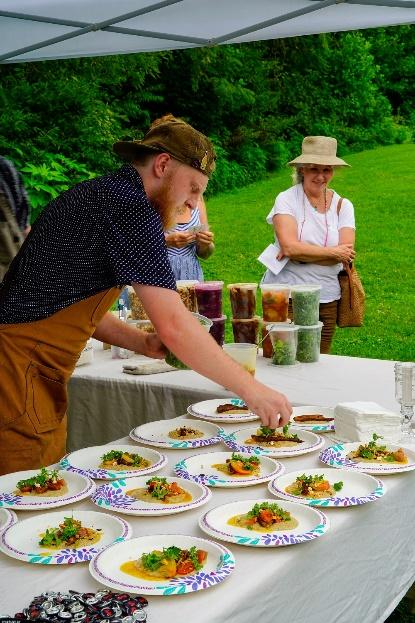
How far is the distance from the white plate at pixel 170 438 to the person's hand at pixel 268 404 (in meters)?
0.35

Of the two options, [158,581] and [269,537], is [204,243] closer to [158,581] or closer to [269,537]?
[269,537]

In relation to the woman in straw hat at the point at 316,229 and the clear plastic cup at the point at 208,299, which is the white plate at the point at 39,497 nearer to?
the clear plastic cup at the point at 208,299

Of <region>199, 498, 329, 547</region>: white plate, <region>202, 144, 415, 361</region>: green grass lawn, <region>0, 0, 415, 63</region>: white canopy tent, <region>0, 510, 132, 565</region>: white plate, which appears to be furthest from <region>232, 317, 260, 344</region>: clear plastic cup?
<region>202, 144, 415, 361</region>: green grass lawn

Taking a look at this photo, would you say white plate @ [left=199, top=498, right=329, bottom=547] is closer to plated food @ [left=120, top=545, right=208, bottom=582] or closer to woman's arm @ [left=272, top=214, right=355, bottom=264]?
plated food @ [left=120, top=545, right=208, bottom=582]

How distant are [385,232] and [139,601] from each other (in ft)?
41.5

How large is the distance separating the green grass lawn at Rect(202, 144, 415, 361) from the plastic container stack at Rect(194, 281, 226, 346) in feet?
18.4

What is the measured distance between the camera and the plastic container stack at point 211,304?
11.1 feet

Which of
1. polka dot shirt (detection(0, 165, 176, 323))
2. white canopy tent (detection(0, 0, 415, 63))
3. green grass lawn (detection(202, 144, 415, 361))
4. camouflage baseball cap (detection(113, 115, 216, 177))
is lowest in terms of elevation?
green grass lawn (detection(202, 144, 415, 361))

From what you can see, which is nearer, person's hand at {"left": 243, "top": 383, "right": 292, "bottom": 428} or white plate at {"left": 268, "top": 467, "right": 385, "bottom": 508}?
white plate at {"left": 268, "top": 467, "right": 385, "bottom": 508}

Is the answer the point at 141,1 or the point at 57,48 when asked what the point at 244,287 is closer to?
the point at 141,1

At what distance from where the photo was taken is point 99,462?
2391 mm

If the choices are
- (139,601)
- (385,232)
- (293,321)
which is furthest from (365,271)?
(139,601)

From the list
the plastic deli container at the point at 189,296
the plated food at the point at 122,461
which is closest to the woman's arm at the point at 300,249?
the plastic deli container at the point at 189,296

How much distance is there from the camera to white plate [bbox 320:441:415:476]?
2297 mm
